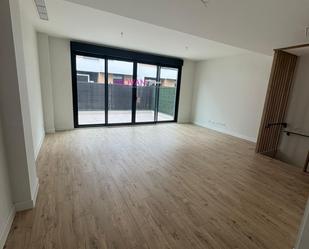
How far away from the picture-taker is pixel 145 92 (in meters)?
6.33

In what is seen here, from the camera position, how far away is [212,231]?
5.77 ft

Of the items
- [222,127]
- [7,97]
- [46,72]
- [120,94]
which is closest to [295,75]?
[222,127]

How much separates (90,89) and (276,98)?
17.2ft

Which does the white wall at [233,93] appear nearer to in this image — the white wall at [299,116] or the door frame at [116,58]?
the white wall at [299,116]

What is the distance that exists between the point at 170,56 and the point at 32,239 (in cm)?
612

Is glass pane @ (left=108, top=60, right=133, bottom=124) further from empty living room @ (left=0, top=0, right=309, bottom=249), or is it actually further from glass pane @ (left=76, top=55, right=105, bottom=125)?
glass pane @ (left=76, top=55, right=105, bottom=125)

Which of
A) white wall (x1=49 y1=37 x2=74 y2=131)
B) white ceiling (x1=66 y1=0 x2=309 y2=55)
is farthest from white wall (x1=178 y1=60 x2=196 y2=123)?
white wall (x1=49 y1=37 x2=74 y2=131)

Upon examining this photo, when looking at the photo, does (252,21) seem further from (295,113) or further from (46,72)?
(46,72)

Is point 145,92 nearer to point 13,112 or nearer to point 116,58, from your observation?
point 116,58

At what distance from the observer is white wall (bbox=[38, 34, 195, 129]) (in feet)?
14.4

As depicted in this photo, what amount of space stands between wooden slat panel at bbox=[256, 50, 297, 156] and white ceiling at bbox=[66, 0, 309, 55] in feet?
2.55

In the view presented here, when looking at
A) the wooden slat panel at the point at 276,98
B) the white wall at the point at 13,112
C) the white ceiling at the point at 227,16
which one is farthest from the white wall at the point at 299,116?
the white wall at the point at 13,112

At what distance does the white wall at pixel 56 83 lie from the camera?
4389 mm

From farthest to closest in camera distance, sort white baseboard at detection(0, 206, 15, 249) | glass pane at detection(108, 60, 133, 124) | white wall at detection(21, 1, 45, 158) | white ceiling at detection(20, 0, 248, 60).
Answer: glass pane at detection(108, 60, 133, 124) < white wall at detection(21, 1, 45, 158) < white ceiling at detection(20, 0, 248, 60) < white baseboard at detection(0, 206, 15, 249)
